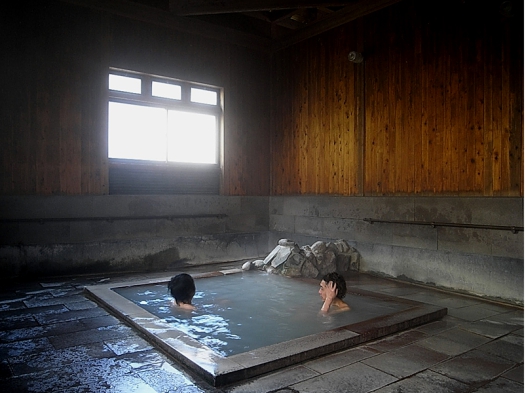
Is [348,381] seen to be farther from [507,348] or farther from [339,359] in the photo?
[507,348]

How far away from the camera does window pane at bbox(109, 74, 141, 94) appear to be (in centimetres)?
767

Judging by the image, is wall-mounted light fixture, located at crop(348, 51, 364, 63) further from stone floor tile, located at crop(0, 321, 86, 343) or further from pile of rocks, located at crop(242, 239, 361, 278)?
stone floor tile, located at crop(0, 321, 86, 343)

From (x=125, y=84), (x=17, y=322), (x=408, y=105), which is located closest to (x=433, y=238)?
(x=408, y=105)

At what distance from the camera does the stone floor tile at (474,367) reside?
3.04m

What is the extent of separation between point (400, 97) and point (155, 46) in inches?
185

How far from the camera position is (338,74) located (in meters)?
7.95

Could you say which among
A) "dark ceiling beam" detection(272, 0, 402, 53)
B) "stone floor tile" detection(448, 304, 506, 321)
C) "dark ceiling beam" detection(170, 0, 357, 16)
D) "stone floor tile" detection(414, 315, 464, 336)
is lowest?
"stone floor tile" detection(448, 304, 506, 321)

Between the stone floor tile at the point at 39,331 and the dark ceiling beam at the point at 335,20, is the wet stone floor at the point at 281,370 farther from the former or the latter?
the dark ceiling beam at the point at 335,20

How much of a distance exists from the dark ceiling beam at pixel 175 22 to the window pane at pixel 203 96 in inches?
44.8

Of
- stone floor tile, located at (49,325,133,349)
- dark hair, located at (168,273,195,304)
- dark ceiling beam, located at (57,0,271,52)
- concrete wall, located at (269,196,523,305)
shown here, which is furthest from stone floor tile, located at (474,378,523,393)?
dark ceiling beam, located at (57,0,271,52)

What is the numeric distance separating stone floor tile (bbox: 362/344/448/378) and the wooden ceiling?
5.35 metres

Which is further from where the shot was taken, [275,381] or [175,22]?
[175,22]

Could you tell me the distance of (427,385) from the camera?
2.89 metres

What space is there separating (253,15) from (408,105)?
13.4 ft
